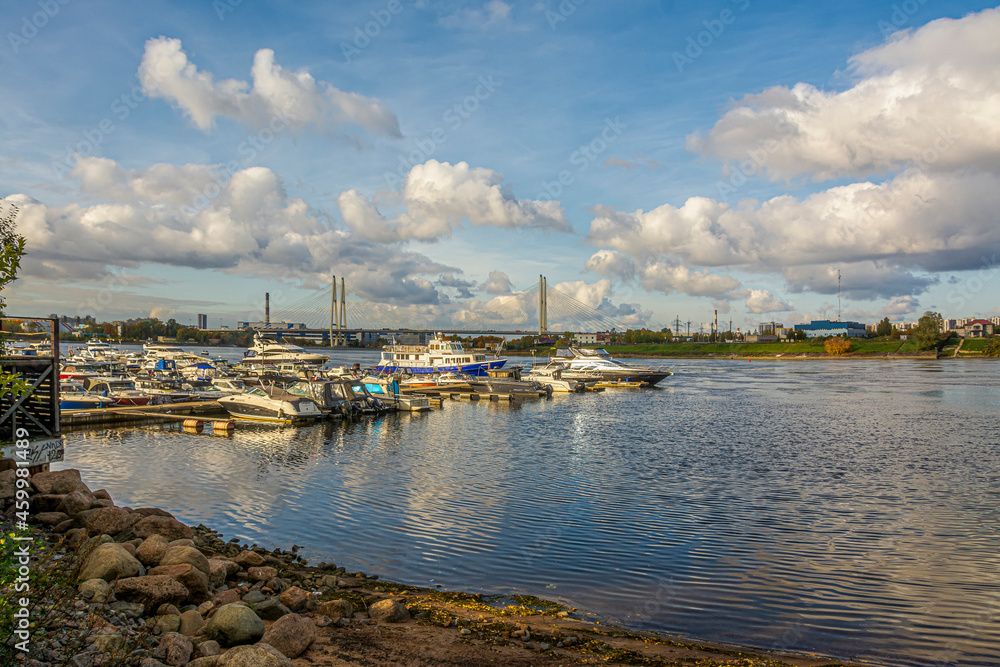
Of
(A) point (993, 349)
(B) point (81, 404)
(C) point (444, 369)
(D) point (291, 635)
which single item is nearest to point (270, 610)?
(D) point (291, 635)

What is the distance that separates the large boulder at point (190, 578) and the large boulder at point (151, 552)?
0.64 m

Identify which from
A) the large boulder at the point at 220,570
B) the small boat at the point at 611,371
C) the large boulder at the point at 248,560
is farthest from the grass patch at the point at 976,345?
the large boulder at the point at 220,570

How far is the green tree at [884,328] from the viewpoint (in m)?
178

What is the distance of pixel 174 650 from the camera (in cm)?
608

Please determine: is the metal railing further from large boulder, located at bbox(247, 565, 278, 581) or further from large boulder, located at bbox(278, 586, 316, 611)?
large boulder, located at bbox(278, 586, 316, 611)

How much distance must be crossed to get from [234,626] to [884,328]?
687 ft

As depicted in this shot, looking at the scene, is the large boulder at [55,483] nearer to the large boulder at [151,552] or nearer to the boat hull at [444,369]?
the large boulder at [151,552]

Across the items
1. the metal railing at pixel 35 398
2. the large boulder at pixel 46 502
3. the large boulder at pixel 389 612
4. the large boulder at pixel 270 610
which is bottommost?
the large boulder at pixel 389 612

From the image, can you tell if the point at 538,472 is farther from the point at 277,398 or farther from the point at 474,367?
the point at 474,367

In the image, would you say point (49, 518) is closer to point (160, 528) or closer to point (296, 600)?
point (160, 528)

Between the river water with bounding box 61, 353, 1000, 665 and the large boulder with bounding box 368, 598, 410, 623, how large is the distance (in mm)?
1850

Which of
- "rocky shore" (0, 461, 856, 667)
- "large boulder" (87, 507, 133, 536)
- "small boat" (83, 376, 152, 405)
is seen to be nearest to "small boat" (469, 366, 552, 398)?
"small boat" (83, 376, 152, 405)

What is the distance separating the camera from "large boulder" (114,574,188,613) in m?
7.21

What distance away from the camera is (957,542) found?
40.9 feet
